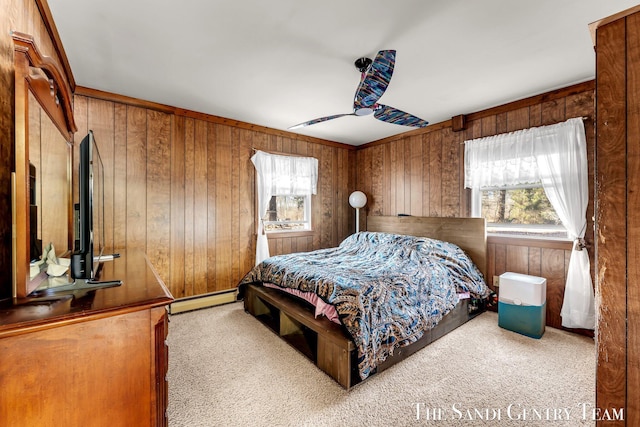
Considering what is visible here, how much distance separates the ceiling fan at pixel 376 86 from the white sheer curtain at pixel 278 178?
6.18ft

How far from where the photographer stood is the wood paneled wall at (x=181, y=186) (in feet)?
9.63

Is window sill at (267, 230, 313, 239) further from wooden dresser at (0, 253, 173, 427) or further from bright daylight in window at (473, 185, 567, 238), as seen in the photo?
wooden dresser at (0, 253, 173, 427)

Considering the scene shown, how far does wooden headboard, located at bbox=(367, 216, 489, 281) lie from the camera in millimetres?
3211

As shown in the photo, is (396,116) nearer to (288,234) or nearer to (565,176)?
(565,176)

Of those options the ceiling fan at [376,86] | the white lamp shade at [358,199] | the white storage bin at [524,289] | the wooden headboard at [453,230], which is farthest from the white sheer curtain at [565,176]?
the white lamp shade at [358,199]

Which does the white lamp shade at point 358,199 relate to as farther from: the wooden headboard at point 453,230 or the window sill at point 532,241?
the window sill at point 532,241

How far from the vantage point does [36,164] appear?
1.20 m

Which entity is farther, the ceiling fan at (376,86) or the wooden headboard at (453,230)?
the wooden headboard at (453,230)

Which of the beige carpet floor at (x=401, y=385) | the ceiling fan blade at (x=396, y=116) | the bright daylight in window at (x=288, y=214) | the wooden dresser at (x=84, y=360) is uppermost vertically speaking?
the ceiling fan blade at (x=396, y=116)

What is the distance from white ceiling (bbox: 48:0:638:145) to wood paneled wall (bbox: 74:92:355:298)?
1.02 ft

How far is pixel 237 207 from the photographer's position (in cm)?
372

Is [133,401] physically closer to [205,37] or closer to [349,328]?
[349,328]

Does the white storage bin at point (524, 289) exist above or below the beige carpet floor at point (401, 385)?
above

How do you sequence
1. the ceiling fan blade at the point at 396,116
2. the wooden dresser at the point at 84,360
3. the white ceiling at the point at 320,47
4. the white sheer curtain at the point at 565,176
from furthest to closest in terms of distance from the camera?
1. the white sheer curtain at the point at 565,176
2. the ceiling fan blade at the point at 396,116
3. the white ceiling at the point at 320,47
4. the wooden dresser at the point at 84,360
